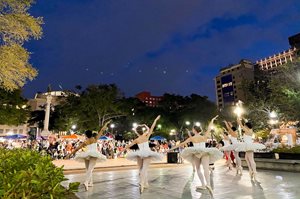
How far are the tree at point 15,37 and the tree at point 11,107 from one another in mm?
28683

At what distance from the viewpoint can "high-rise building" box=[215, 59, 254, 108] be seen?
11456 cm

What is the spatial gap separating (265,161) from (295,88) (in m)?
9.45

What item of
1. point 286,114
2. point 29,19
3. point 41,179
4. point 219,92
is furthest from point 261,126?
point 219,92

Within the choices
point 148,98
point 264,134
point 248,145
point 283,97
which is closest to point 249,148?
point 248,145

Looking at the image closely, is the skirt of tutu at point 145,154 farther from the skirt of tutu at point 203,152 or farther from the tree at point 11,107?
the tree at point 11,107

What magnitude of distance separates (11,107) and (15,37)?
3057cm

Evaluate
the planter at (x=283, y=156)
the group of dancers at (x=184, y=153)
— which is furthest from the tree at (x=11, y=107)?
the planter at (x=283, y=156)

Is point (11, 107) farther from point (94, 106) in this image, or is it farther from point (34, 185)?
point (34, 185)

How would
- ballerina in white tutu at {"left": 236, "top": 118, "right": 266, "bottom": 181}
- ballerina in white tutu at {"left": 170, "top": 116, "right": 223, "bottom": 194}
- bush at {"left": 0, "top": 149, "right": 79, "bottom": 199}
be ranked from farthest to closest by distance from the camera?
ballerina in white tutu at {"left": 236, "top": 118, "right": 266, "bottom": 181} < ballerina in white tutu at {"left": 170, "top": 116, "right": 223, "bottom": 194} < bush at {"left": 0, "top": 149, "right": 79, "bottom": 199}

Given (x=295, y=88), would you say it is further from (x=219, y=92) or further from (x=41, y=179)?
(x=219, y=92)

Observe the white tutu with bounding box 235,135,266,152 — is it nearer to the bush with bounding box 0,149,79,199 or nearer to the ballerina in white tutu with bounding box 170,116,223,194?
the ballerina in white tutu with bounding box 170,116,223,194

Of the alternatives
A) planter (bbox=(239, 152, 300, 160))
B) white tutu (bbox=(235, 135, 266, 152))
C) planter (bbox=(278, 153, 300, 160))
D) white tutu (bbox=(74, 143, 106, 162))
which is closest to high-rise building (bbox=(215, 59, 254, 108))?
planter (bbox=(239, 152, 300, 160))

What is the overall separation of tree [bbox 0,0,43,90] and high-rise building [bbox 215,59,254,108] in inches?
4399

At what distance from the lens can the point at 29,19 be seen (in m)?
9.62
